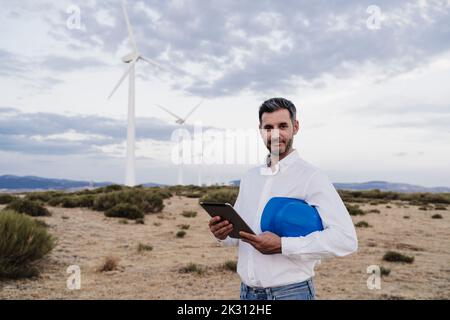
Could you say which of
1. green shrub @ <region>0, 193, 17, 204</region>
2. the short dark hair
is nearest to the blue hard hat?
the short dark hair

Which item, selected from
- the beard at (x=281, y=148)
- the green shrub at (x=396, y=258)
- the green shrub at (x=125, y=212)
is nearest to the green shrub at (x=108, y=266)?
the green shrub at (x=396, y=258)

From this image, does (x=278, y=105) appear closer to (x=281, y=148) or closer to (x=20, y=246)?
(x=281, y=148)

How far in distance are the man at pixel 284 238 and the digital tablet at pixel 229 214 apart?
0.16 feet

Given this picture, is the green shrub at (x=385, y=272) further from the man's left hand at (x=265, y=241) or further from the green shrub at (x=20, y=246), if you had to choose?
the man's left hand at (x=265, y=241)

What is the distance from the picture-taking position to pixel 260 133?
317cm

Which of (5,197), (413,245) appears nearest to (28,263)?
(413,245)

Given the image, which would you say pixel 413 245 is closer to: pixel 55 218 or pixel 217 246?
pixel 217 246

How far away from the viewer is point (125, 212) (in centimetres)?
2347

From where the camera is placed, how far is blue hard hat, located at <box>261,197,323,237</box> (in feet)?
9.14

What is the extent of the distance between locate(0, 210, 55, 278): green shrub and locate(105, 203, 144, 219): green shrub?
1009 centimetres

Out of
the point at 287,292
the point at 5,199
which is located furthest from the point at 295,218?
the point at 5,199

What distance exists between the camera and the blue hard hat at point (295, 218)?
279 centimetres

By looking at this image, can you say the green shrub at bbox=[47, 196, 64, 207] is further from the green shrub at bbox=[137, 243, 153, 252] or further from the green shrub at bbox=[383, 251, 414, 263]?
the green shrub at bbox=[383, 251, 414, 263]
